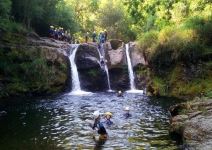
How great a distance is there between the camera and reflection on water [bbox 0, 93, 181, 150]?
749 inches

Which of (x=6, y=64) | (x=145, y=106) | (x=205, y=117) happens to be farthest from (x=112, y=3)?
(x=205, y=117)

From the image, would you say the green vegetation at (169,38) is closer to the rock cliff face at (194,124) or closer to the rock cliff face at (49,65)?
the rock cliff face at (49,65)

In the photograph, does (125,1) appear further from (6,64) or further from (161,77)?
(6,64)

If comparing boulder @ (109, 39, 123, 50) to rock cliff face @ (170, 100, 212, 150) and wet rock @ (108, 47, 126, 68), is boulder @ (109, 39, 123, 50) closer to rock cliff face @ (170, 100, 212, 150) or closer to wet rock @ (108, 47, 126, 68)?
wet rock @ (108, 47, 126, 68)

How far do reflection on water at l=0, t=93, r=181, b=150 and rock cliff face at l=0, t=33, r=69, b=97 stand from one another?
436 cm

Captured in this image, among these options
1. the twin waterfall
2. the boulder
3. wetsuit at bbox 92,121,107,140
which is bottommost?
wetsuit at bbox 92,121,107,140

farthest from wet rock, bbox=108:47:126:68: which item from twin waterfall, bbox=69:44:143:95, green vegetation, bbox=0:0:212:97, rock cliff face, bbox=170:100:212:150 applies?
rock cliff face, bbox=170:100:212:150

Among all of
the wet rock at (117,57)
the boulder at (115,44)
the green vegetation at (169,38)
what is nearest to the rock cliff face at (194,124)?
the green vegetation at (169,38)

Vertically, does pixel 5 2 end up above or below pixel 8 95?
above

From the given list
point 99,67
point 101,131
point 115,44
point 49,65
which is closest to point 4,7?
point 49,65

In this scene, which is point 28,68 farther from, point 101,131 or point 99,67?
point 101,131

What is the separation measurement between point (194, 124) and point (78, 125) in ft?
26.7

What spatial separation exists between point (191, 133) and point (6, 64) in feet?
85.2

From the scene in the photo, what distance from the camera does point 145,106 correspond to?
97.7ft
